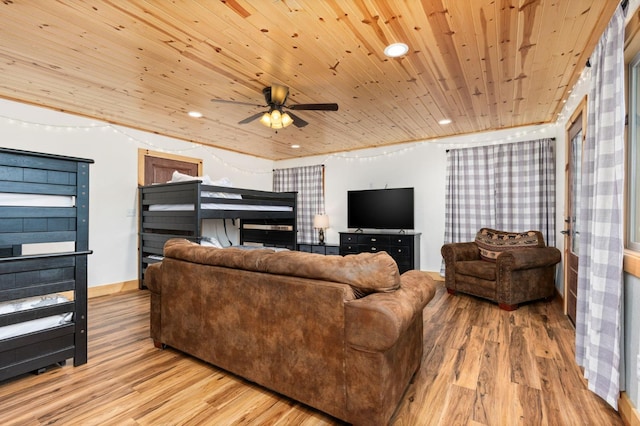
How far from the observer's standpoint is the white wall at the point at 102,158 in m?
3.61

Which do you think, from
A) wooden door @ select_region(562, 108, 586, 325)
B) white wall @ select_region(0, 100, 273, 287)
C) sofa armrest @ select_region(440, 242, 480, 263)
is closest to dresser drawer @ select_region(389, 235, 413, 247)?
sofa armrest @ select_region(440, 242, 480, 263)

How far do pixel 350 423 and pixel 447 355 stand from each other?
3.89 feet

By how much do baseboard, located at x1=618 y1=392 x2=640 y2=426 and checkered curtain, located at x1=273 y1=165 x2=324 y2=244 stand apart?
4.96 m

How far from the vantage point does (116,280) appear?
14.4 feet

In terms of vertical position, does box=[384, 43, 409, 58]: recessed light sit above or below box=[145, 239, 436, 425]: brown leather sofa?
above

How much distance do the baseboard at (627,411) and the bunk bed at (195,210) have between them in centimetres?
367

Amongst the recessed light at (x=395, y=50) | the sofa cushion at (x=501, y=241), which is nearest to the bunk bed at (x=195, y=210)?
the recessed light at (x=395, y=50)

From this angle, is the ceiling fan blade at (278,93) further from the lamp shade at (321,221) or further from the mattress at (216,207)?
the lamp shade at (321,221)

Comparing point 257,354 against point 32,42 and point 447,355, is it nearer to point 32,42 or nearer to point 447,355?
point 447,355

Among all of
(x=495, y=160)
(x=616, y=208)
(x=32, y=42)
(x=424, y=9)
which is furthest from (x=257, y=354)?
(x=495, y=160)

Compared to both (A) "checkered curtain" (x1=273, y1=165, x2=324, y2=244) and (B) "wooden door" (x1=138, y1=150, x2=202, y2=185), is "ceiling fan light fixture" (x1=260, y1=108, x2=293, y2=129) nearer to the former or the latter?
(B) "wooden door" (x1=138, y1=150, x2=202, y2=185)

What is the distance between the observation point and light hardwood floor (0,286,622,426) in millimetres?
1712

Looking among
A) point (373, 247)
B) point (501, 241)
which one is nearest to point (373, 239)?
point (373, 247)

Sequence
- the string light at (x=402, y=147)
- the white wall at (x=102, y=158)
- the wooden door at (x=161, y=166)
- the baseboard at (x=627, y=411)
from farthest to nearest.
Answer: the wooden door at (x=161, y=166) < the white wall at (x=102, y=158) < the string light at (x=402, y=147) < the baseboard at (x=627, y=411)
